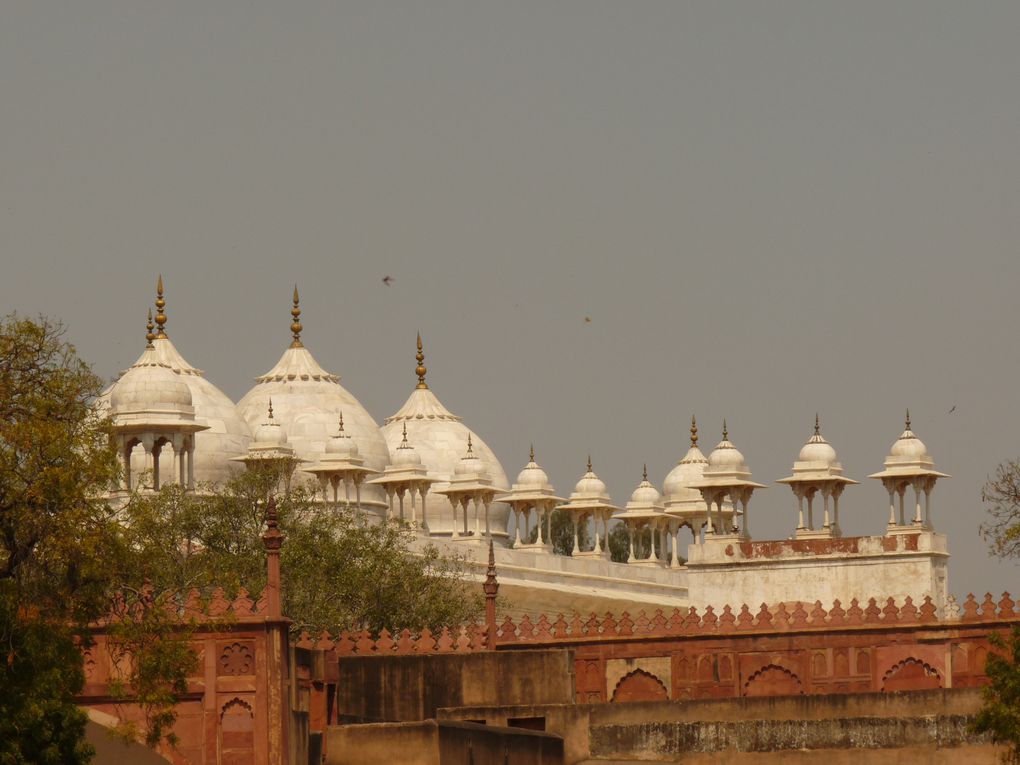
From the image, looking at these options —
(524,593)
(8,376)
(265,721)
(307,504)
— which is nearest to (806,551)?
(524,593)

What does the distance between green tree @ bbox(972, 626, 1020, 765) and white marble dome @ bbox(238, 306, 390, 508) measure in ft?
115

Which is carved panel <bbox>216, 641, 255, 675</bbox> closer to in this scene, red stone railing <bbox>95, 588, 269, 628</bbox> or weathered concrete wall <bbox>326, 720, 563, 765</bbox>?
red stone railing <bbox>95, 588, 269, 628</bbox>

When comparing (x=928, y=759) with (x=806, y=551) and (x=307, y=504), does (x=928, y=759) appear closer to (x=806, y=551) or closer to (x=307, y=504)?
(x=307, y=504)

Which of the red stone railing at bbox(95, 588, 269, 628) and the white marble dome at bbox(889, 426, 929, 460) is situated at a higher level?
the white marble dome at bbox(889, 426, 929, 460)

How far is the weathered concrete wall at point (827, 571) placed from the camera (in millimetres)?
49344

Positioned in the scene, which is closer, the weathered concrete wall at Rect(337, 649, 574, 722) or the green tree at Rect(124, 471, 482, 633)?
the weathered concrete wall at Rect(337, 649, 574, 722)

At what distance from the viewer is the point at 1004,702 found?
26578mm

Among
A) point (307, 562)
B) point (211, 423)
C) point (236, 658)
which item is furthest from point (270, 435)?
point (236, 658)

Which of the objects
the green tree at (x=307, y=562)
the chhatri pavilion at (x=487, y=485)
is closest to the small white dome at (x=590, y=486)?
the chhatri pavilion at (x=487, y=485)

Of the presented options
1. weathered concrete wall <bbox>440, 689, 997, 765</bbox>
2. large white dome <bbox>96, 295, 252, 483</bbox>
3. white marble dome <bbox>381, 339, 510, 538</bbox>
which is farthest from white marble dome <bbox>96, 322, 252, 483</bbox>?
weathered concrete wall <bbox>440, 689, 997, 765</bbox>

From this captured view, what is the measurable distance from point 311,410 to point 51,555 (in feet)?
132

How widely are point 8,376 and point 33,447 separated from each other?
3.24 ft

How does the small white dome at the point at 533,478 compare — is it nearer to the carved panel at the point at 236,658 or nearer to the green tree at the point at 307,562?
the green tree at the point at 307,562

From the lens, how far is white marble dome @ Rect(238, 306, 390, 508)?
208 ft
